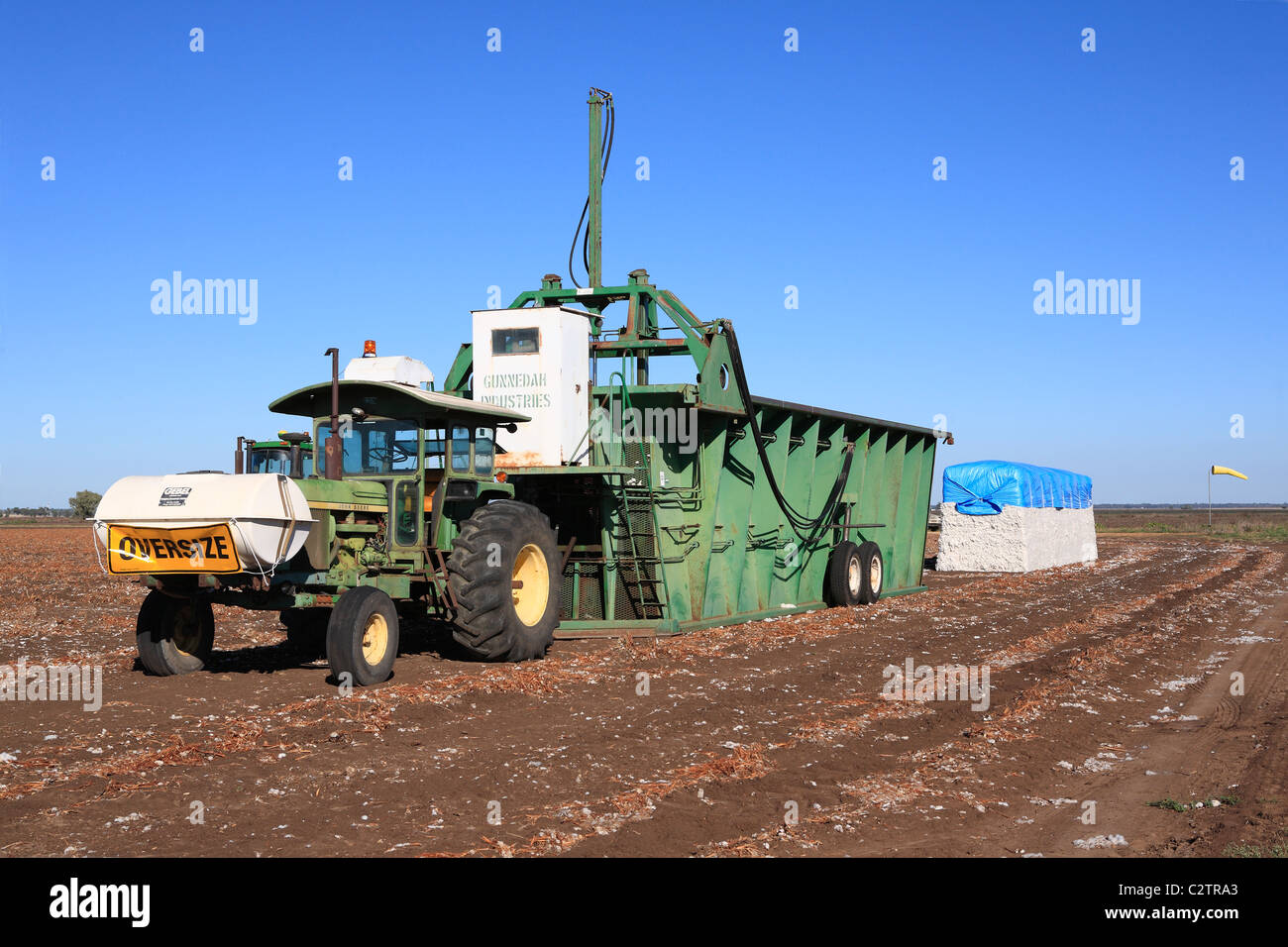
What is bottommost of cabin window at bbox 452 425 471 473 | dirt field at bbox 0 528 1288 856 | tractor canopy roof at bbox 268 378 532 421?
dirt field at bbox 0 528 1288 856

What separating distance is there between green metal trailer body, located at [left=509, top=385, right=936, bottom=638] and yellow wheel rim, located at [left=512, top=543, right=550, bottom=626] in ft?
3.35

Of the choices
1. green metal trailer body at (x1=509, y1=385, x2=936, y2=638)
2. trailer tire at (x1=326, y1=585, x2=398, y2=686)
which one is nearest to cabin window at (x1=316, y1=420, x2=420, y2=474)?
trailer tire at (x1=326, y1=585, x2=398, y2=686)

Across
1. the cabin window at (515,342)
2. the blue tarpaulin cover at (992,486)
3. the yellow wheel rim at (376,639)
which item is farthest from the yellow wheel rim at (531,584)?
the blue tarpaulin cover at (992,486)

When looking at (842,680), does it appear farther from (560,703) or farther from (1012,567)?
(1012,567)

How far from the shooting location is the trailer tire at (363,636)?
28.9 ft

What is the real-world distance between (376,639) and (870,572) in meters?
9.74

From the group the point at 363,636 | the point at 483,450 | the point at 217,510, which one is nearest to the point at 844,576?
the point at 483,450

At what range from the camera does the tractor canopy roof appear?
9.71m

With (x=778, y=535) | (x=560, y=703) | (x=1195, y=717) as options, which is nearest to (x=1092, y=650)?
(x=1195, y=717)

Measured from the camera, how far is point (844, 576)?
1630 centimetres

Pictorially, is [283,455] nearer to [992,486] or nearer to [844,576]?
[844,576]

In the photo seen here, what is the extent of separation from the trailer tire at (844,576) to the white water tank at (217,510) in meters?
9.45

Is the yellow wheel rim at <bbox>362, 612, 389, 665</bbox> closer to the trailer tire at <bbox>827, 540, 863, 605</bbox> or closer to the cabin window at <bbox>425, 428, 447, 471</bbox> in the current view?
the cabin window at <bbox>425, 428, 447, 471</bbox>

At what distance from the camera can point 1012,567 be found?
2497 cm
